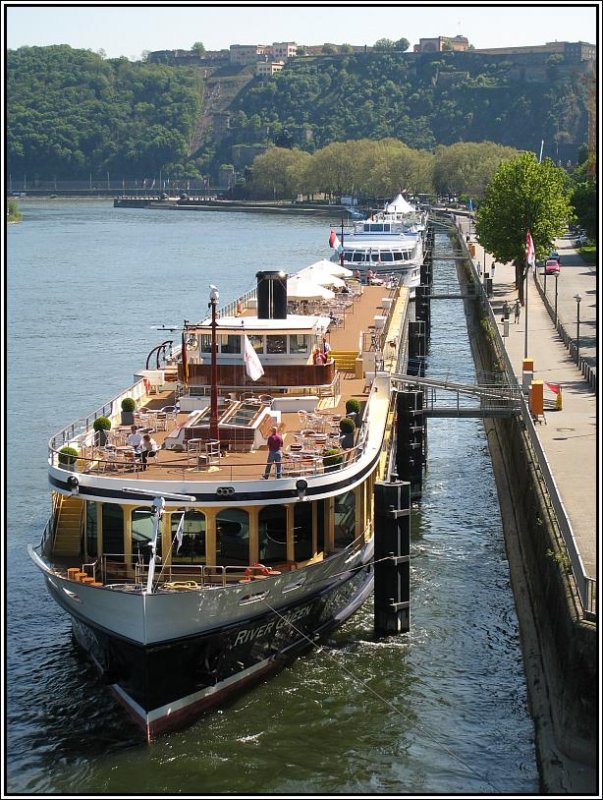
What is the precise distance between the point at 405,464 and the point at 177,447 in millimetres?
12900

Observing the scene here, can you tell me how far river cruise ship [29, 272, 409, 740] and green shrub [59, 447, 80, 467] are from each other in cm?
8

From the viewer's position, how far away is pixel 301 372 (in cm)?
3650

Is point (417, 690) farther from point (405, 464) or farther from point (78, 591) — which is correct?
point (405, 464)

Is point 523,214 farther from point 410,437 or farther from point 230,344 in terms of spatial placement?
point 230,344

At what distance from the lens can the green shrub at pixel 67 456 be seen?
28439mm

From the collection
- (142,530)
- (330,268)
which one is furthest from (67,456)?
(330,268)

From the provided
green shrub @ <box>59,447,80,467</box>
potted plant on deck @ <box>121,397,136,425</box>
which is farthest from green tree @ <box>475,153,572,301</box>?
green shrub @ <box>59,447,80,467</box>

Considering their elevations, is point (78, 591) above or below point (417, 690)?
above

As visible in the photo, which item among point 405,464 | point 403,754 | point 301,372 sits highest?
point 301,372

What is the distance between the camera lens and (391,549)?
29750 millimetres

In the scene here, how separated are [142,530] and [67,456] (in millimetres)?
2258

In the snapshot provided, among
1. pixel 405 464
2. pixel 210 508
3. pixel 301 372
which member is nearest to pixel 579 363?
pixel 405 464

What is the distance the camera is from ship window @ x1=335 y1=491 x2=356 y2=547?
30391 mm

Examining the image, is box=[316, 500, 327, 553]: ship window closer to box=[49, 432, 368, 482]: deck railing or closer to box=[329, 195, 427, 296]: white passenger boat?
box=[49, 432, 368, 482]: deck railing
